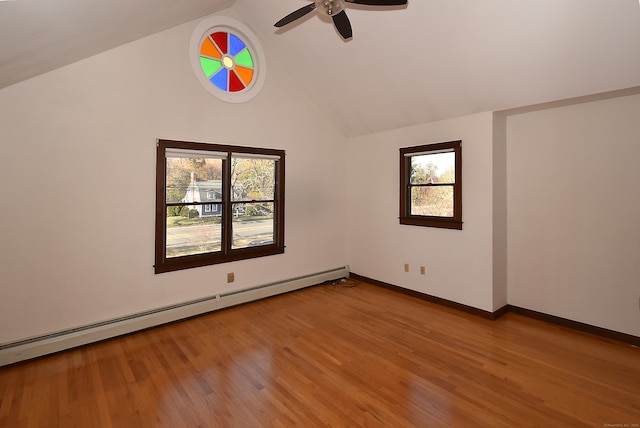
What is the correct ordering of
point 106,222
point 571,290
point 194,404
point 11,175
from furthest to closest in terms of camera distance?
1. point 571,290
2. point 106,222
3. point 11,175
4. point 194,404

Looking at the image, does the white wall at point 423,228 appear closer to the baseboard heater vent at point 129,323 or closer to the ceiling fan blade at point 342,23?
the baseboard heater vent at point 129,323

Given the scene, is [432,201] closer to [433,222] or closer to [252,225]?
[433,222]

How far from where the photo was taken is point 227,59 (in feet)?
12.9

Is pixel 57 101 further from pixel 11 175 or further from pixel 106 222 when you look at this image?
pixel 106 222

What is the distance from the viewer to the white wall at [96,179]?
2.70 metres

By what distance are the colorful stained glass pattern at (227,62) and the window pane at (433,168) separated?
2.54 m

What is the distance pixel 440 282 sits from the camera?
4094 mm

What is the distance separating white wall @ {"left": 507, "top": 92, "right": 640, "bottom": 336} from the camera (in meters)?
3.01

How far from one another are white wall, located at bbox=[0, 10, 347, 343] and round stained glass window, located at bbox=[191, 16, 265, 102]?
0.38 ft

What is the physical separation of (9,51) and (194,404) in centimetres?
255

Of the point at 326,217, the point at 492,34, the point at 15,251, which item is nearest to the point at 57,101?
the point at 15,251

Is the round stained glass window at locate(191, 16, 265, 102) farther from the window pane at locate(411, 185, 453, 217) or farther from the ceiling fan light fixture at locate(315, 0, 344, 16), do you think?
the window pane at locate(411, 185, 453, 217)

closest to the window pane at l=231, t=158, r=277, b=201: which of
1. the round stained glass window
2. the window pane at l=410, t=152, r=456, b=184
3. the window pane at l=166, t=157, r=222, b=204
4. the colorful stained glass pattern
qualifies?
the window pane at l=166, t=157, r=222, b=204

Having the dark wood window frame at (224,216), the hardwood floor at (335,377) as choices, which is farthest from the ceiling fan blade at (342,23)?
the hardwood floor at (335,377)
